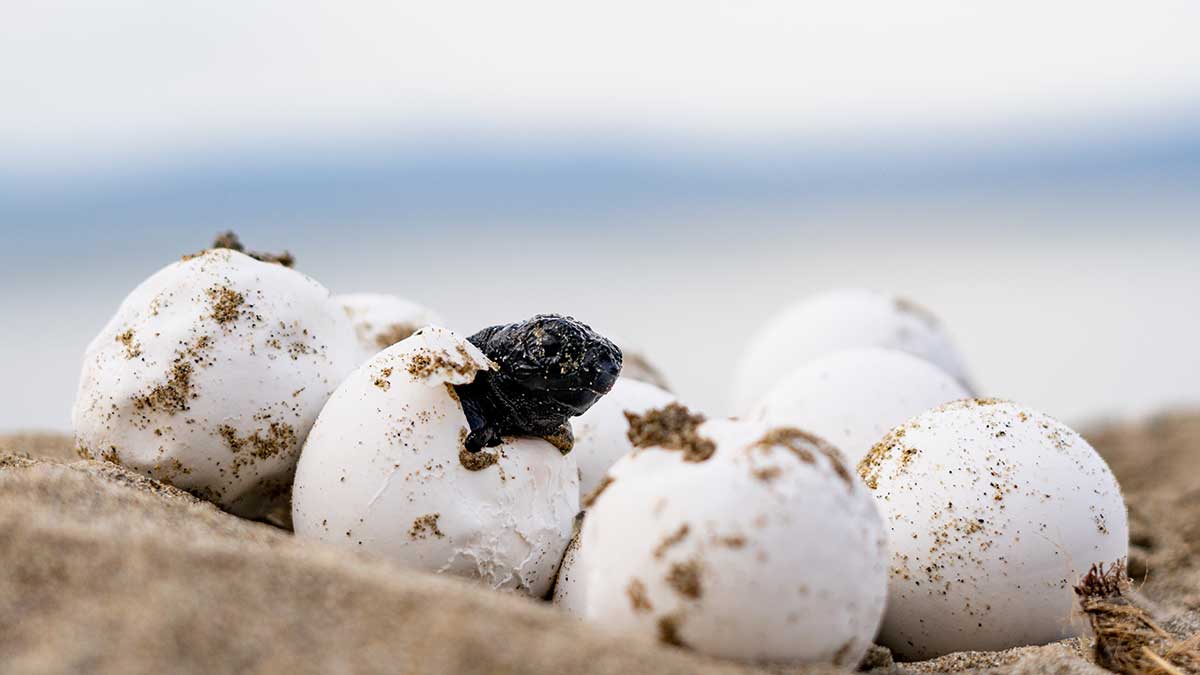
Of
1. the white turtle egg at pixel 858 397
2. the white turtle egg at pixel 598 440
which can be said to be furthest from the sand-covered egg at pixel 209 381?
the white turtle egg at pixel 858 397

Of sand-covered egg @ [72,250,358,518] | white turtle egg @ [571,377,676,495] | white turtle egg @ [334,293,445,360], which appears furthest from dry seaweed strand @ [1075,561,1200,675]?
white turtle egg @ [334,293,445,360]

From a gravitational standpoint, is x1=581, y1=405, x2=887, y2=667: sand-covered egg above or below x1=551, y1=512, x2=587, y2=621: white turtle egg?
above

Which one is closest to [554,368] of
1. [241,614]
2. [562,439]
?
[562,439]

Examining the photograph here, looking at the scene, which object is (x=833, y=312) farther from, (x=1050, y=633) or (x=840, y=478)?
(x=840, y=478)

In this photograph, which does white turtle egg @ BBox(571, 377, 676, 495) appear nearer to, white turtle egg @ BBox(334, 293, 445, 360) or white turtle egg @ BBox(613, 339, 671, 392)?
white turtle egg @ BBox(334, 293, 445, 360)

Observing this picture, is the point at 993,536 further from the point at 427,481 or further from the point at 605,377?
the point at 427,481

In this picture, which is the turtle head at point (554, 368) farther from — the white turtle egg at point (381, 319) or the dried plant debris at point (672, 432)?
the white turtle egg at point (381, 319)

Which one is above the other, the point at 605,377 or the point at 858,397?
the point at 858,397
